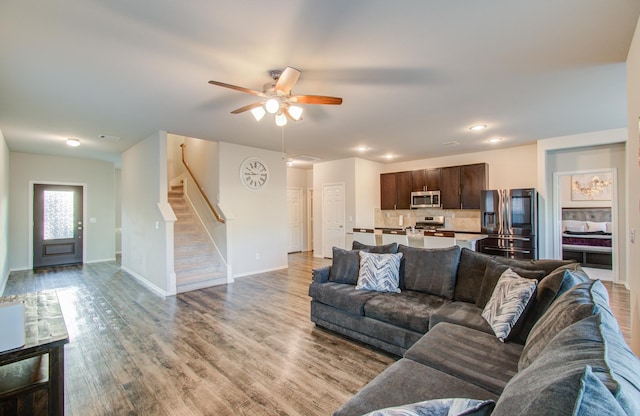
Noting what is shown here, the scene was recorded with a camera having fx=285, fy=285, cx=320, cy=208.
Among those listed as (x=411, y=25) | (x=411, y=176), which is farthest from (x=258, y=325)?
(x=411, y=176)

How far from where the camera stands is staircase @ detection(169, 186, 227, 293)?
4913 mm

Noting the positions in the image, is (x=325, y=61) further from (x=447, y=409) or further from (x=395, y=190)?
(x=395, y=190)

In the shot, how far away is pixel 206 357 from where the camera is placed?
8.61 feet

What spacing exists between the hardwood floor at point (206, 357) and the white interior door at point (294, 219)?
14.1ft

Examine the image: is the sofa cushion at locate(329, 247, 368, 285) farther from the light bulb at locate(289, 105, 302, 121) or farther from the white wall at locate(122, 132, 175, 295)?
the white wall at locate(122, 132, 175, 295)

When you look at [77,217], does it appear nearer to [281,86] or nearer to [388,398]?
[281,86]

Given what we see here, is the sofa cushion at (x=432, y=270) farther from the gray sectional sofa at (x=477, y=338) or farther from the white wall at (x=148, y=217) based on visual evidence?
the white wall at (x=148, y=217)

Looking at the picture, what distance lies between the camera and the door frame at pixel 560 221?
4.95m

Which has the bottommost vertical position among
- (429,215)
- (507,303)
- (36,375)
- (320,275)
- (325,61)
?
(36,375)

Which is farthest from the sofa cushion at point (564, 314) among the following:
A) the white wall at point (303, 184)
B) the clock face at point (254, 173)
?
the white wall at point (303, 184)

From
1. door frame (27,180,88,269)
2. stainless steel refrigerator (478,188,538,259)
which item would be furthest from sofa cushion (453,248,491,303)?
door frame (27,180,88,269)

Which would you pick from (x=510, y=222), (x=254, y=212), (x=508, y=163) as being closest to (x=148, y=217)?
(x=254, y=212)

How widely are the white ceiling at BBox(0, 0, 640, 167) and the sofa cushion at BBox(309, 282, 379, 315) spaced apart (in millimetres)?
2168

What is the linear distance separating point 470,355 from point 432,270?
1223mm
